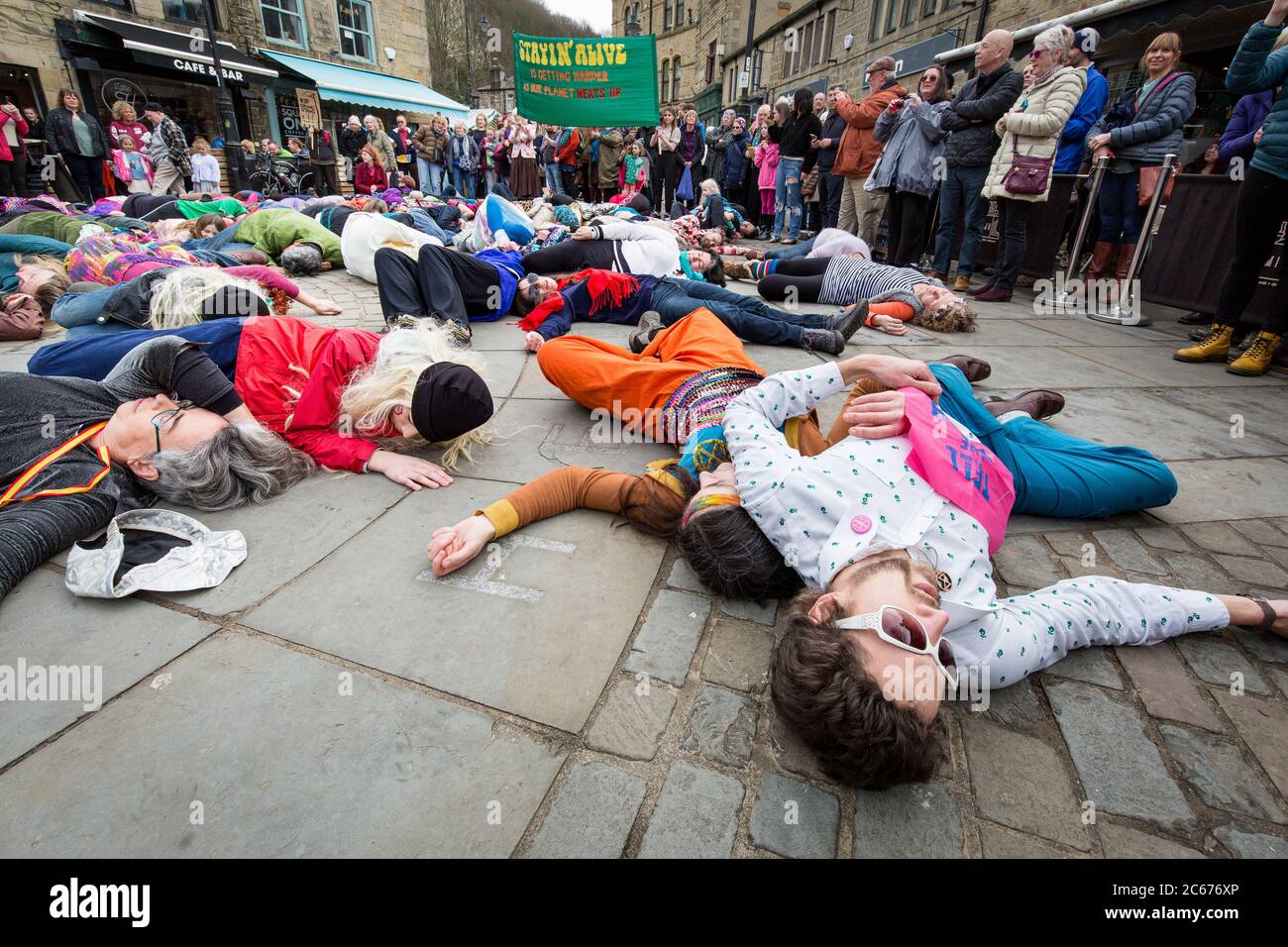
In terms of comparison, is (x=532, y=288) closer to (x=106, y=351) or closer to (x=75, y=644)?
(x=106, y=351)

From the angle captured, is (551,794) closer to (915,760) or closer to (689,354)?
(915,760)

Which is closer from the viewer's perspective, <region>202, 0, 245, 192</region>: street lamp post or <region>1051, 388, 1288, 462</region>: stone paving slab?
<region>1051, 388, 1288, 462</region>: stone paving slab

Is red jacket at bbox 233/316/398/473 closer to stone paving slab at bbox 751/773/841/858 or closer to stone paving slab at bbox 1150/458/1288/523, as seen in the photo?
stone paving slab at bbox 751/773/841/858

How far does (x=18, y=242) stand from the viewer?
17.7 ft

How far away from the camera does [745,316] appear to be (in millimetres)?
4203

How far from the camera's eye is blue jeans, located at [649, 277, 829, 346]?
13.7ft

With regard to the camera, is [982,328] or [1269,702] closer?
[1269,702]

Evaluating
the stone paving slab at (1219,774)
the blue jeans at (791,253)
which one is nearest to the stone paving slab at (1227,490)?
the stone paving slab at (1219,774)

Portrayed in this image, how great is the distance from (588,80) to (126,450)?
10.7 metres

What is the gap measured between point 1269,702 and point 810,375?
1.58 metres

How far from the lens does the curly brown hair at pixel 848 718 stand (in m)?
1.24

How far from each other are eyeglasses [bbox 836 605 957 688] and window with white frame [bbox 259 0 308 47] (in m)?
25.6

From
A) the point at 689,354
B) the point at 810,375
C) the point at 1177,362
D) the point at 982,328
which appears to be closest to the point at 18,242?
the point at 689,354

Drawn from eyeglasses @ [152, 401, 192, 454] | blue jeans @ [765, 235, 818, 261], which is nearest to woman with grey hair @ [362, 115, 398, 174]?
blue jeans @ [765, 235, 818, 261]
